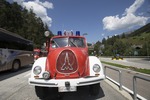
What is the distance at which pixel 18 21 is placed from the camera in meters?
57.1

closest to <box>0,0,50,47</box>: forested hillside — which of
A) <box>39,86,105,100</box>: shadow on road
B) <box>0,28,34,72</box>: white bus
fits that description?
<box>0,28,34,72</box>: white bus

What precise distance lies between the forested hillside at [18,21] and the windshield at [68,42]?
46483 mm

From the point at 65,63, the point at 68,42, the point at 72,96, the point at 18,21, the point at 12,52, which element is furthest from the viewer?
the point at 18,21

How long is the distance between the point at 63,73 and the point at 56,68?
0.92ft

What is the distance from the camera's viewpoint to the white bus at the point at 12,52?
39.3 feet

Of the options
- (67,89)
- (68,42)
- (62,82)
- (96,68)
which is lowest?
(67,89)

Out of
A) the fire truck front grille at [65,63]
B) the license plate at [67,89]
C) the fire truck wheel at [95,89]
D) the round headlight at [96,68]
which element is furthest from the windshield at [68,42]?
the license plate at [67,89]

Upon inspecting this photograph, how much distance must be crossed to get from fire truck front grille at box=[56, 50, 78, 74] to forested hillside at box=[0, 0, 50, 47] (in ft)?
159

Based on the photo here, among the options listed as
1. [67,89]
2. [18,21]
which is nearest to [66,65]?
[67,89]

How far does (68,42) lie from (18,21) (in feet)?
178

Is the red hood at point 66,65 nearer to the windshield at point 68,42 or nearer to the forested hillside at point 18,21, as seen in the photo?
the windshield at point 68,42

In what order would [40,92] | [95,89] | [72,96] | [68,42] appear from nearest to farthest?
[40,92], [95,89], [72,96], [68,42]

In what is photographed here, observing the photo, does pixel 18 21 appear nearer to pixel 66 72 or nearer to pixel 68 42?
pixel 68 42

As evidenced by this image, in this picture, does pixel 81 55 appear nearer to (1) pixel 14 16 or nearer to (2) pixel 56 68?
(2) pixel 56 68
